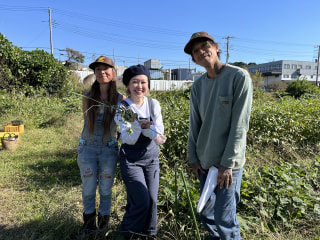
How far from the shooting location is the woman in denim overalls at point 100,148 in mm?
2102

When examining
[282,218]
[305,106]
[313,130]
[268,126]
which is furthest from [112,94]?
[305,106]

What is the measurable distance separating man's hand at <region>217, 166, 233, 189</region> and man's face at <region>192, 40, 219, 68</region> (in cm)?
77

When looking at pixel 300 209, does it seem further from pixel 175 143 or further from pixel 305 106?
pixel 305 106

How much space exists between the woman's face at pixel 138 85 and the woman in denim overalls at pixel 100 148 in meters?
0.23

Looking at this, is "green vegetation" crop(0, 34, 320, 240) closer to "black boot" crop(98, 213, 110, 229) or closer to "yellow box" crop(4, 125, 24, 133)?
"black boot" crop(98, 213, 110, 229)

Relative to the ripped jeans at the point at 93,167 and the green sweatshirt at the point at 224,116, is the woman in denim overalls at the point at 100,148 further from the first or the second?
the green sweatshirt at the point at 224,116

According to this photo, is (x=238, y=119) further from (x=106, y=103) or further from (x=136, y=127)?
(x=106, y=103)

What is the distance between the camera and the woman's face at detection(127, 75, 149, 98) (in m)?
2.03

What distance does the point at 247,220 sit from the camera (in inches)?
90.1

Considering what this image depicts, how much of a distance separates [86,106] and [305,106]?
524cm

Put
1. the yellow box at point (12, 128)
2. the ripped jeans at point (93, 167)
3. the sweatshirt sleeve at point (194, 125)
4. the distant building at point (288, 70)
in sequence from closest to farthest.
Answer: the sweatshirt sleeve at point (194, 125) < the ripped jeans at point (93, 167) < the yellow box at point (12, 128) < the distant building at point (288, 70)

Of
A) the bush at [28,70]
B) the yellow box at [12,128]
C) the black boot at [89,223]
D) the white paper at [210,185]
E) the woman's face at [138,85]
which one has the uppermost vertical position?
the bush at [28,70]

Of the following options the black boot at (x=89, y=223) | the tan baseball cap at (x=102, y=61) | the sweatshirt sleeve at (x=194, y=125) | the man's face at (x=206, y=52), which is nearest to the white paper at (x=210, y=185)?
the sweatshirt sleeve at (x=194, y=125)

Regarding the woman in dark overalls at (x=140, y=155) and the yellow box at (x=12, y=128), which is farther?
the yellow box at (x=12, y=128)
